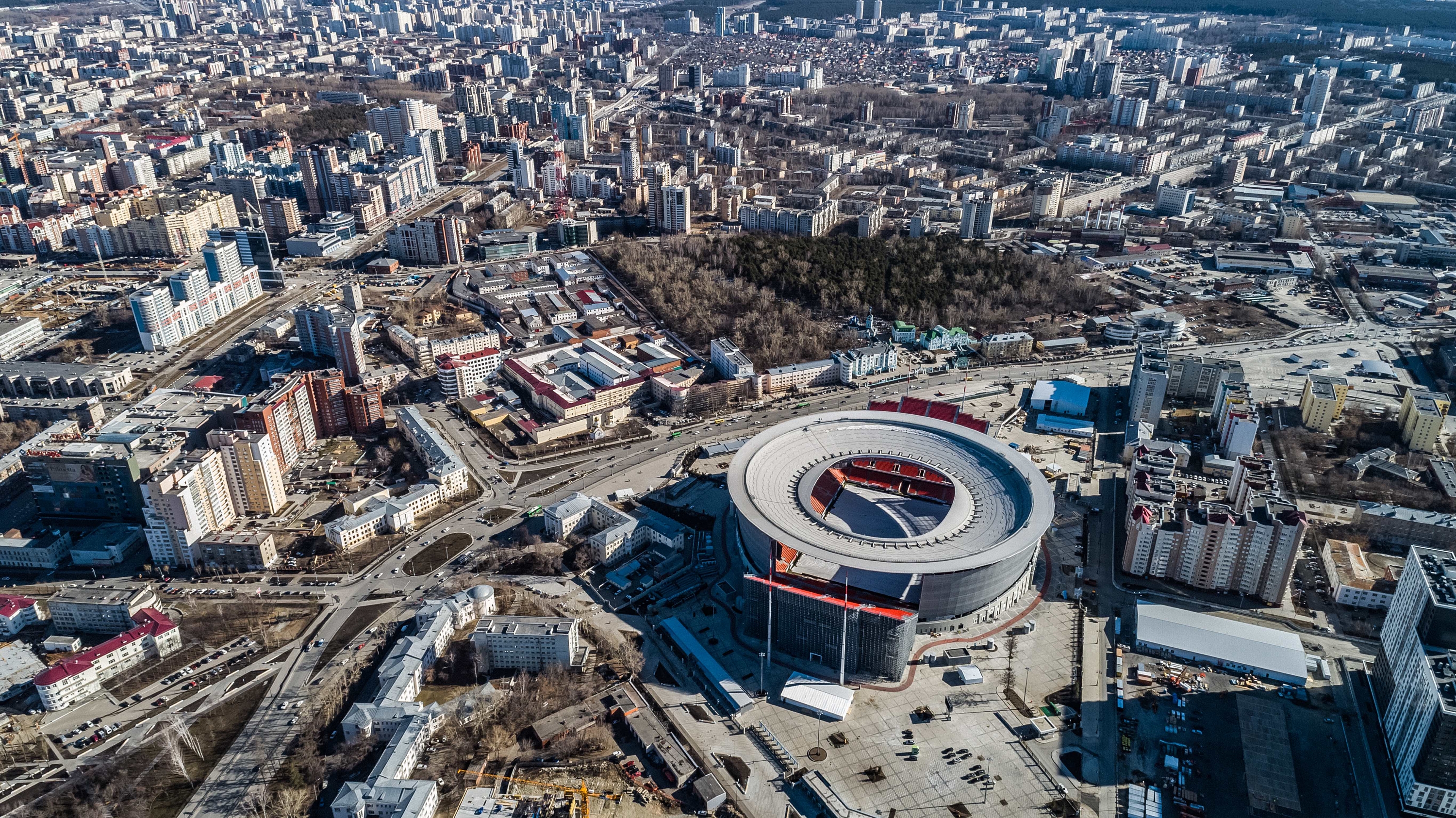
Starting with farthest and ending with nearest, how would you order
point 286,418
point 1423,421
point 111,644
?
point 1423,421 < point 286,418 < point 111,644

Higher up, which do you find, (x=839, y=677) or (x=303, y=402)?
(x=303, y=402)

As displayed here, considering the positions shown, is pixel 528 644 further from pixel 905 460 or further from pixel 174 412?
pixel 174 412

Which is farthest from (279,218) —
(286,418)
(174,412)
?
(286,418)

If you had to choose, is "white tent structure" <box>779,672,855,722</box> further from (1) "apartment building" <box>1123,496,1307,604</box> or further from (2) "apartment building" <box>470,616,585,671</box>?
(1) "apartment building" <box>1123,496,1307,604</box>

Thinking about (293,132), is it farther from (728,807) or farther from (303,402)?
(728,807)

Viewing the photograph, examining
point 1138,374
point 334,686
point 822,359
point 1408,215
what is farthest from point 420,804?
point 1408,215
